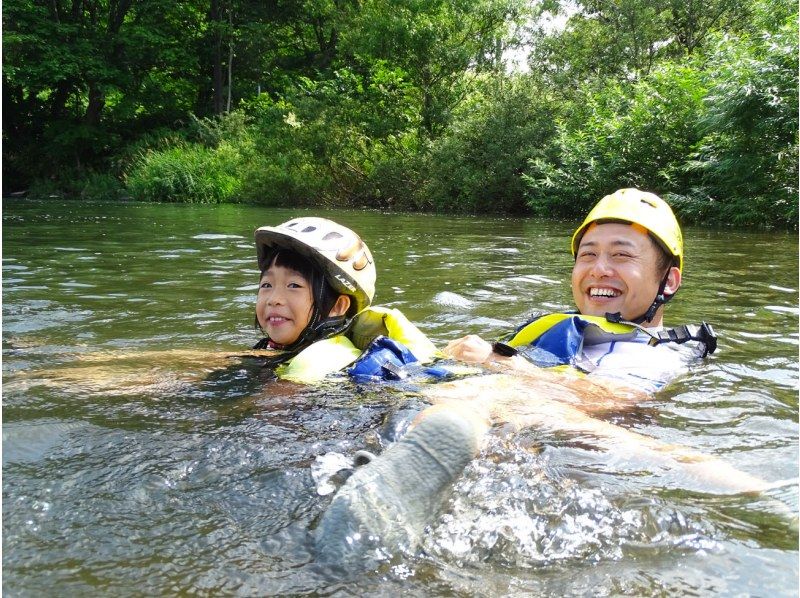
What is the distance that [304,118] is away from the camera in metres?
26.9

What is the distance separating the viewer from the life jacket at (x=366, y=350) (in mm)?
3748

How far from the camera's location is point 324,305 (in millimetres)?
4344

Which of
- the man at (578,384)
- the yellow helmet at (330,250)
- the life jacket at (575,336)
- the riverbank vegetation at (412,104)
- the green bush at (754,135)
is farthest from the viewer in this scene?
the riverbank vegetation at (412,104)

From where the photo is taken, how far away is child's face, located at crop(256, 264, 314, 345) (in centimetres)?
421

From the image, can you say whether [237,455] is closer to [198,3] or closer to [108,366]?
[108,366]

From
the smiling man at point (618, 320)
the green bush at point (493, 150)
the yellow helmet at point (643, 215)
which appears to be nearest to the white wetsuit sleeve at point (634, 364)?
the smiling man at point (618, 320)

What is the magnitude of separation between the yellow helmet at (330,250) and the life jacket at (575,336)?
38.6 inches

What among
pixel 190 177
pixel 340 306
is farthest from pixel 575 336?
pixel 190 177

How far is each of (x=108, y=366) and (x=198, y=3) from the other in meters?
36.8

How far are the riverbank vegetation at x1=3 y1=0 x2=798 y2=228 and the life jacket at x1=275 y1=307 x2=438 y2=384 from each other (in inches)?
438

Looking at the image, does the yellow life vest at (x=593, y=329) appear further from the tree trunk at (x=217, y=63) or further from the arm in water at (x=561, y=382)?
the tree trunk at (x=217, y=63)

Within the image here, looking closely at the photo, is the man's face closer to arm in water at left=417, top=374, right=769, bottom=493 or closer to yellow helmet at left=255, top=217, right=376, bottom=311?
arm in water at left=417, top=374, right=769, bottom=493

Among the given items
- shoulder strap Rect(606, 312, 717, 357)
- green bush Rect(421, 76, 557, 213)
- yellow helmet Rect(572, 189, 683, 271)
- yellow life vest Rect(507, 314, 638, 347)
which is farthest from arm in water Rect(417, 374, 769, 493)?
green bush Rect(421, 76, 557, 213)

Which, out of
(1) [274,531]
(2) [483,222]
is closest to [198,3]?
(2) [483,222]
